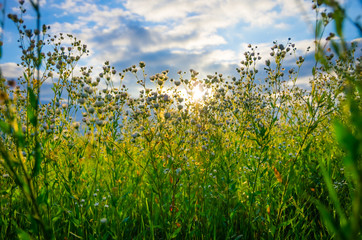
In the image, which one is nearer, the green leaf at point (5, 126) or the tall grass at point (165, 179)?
the green leaf at point (5, 126)

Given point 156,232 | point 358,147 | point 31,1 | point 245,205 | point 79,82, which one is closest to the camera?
point 358,147

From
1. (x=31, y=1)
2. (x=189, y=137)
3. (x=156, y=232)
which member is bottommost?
(x=156, y=232)

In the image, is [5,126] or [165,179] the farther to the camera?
[165,179]

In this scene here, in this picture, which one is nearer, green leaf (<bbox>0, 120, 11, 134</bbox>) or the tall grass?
green leaf (<bbox>0, 120, 11, 134</bbox>)

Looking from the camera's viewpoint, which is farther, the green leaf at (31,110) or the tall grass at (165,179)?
the tall grass at (165,179)

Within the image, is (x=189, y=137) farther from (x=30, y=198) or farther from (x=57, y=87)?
(x=30, y=198)

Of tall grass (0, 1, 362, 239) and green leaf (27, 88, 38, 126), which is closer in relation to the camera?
green leaf (27, 88, 38, 126)

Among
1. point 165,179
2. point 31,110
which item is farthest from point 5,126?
point 165,179

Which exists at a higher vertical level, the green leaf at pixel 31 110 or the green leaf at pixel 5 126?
the green leaf at pixel 31 110

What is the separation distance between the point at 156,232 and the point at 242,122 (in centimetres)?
305

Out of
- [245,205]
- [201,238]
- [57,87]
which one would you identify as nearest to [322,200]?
[245,205]

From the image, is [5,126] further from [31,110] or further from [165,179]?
[165,179]

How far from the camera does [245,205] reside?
9.92ft

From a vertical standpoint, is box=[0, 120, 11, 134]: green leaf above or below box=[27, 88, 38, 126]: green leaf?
below
